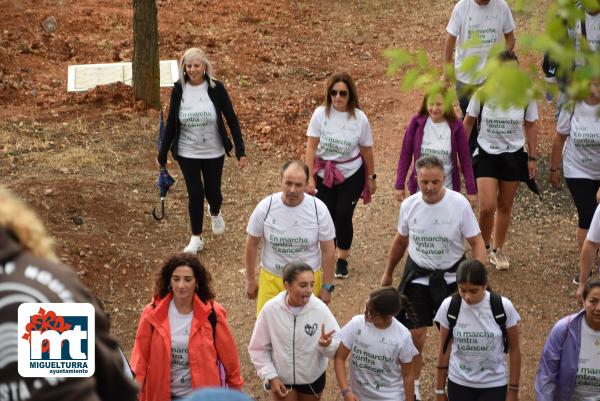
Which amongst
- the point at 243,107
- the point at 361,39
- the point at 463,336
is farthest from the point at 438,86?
the point at 361,39


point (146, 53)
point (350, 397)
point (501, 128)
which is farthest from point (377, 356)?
point (146, 53)

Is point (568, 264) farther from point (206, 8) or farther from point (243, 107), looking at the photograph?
point (206, 8)

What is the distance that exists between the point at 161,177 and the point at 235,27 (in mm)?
8255

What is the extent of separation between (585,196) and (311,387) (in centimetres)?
341

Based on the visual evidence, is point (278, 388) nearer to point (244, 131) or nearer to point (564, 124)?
point (564, 124)

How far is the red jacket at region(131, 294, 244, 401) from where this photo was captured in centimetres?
665

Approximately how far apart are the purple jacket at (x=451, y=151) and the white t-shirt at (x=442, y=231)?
3.51 ft

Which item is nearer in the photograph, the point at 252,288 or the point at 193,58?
the point at 252,288

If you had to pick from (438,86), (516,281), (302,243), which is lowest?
(516,281)

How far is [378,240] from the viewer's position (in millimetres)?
10461

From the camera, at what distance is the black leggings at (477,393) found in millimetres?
6988

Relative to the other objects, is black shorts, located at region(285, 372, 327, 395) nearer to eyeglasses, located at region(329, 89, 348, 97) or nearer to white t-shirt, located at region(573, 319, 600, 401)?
white t-shirt, located at region(573, 319, 600, 401)

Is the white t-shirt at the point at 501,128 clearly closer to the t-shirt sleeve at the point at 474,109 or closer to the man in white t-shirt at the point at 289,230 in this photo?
the t-shirt sleeve at the point at 474,109

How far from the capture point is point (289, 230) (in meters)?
7.77
